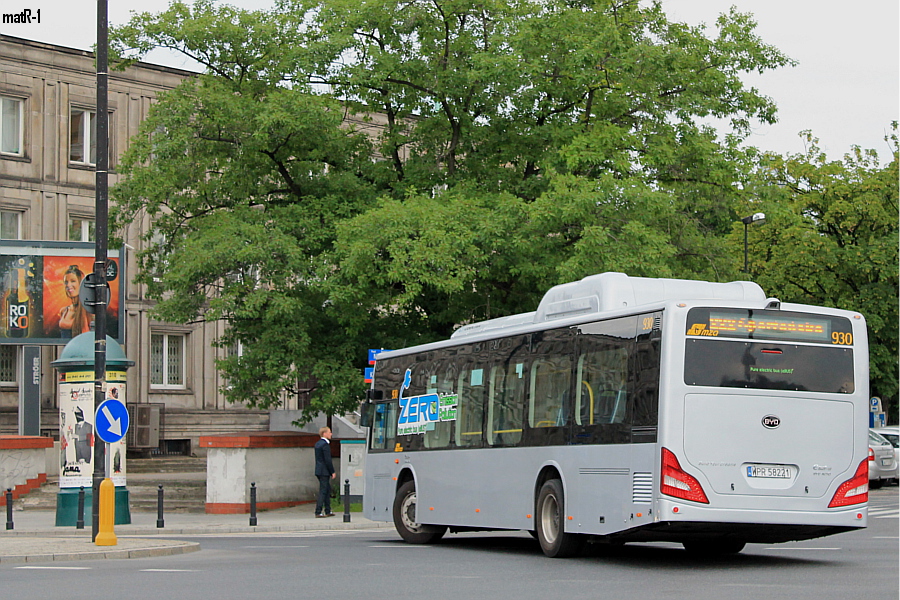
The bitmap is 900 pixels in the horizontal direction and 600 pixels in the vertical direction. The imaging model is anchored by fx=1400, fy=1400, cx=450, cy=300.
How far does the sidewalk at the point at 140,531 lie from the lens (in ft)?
60.5

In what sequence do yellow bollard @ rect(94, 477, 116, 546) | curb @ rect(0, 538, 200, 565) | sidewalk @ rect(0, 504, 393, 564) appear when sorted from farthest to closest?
yellow bollard @ rect(94, 477, 116, 546)
sidewalk @ rect(0, 504, 393, 564)
curb @ rect(0, 538, 200, 565)

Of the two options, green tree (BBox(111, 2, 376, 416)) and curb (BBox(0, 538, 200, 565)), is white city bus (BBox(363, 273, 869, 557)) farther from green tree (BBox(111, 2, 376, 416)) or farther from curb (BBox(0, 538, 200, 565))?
green tree (BBox(111, 2, 376, 416))

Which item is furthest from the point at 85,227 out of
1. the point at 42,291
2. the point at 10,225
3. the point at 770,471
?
the point at 770,471

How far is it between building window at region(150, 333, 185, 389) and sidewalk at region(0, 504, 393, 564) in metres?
16.3

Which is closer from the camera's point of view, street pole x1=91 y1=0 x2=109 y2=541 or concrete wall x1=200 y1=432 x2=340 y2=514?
street pole x1=91 y1=0 x2=109 y2=541

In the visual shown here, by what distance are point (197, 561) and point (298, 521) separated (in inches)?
394

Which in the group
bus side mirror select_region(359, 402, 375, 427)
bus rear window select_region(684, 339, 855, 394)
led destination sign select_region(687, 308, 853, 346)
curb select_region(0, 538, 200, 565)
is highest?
led destination sign select_region(687, 308, 853, 346)

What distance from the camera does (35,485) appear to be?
35500 mm

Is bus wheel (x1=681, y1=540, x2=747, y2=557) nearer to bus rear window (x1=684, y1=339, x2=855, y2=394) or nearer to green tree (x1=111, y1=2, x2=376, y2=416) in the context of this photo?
bus rear window (x1=684, y1=339, x2=855, y2=394)

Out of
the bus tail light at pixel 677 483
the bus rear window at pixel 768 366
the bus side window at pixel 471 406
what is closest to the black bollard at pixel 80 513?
the bus side window at pixel 471 406

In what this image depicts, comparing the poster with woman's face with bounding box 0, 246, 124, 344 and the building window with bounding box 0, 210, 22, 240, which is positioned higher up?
the building window with bounding box 0, 210, 22, 240

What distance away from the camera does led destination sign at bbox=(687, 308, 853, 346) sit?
591 inches

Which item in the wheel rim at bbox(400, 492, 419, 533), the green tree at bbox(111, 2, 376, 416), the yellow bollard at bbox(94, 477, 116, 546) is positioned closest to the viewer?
the yellow bollard at bbox(94, 477, 116, 546)

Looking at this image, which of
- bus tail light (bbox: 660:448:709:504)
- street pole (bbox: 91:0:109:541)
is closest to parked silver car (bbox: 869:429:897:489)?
street pole (bbox: 91:0:109:541)
